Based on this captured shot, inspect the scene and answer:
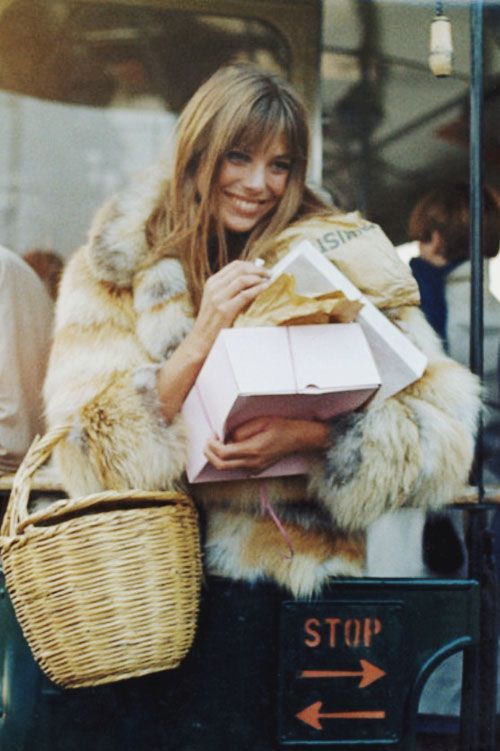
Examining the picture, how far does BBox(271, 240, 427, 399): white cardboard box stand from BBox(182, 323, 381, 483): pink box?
11 cm

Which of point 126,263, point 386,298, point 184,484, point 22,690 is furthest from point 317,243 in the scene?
point 22,690

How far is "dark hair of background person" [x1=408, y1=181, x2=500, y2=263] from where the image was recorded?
120 inches

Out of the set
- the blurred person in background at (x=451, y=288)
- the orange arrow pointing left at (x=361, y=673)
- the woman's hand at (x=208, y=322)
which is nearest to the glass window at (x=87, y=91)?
the blurred person in background at (x=451, y=288)

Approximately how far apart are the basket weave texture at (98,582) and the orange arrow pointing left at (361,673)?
15.4 inches

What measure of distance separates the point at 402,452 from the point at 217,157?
2.82 feet

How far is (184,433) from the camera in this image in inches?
95.4

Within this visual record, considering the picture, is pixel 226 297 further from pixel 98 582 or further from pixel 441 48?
pixel 441 48

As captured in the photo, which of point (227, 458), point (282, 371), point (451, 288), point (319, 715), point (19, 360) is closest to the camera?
point (282, 371)

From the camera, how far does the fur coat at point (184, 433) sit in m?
2.43

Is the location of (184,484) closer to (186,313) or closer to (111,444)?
(111,444)

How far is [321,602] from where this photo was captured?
260 cm

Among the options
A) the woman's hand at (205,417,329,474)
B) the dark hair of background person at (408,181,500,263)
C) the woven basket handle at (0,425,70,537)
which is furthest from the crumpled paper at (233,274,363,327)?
the dark hair of background person at (408,181,500,263)

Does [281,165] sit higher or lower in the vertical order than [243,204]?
higher

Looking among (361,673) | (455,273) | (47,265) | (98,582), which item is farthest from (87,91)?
(361,673)
